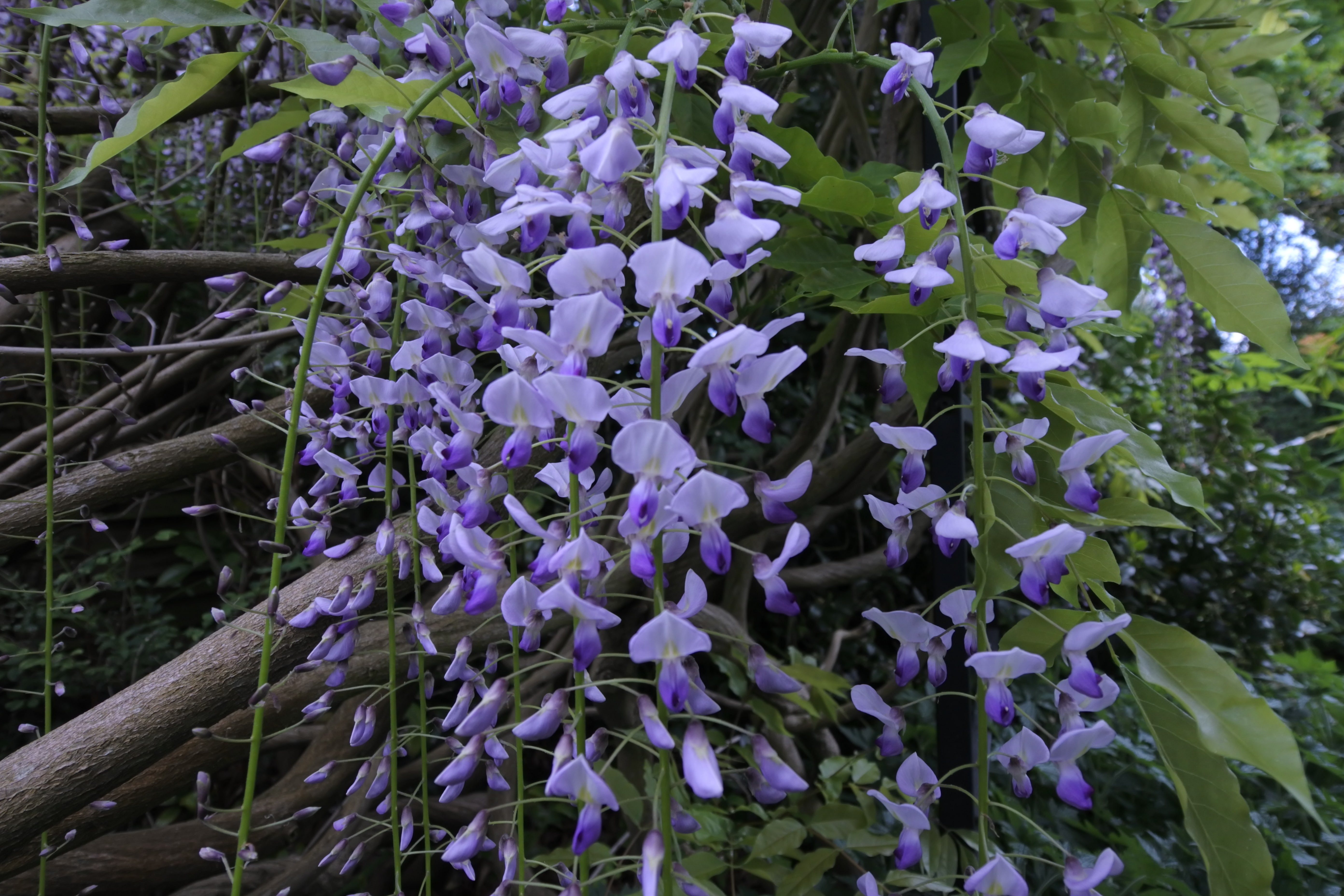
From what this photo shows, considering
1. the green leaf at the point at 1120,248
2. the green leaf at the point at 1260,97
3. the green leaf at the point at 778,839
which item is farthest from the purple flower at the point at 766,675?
the green leaf at the point at 1260,97

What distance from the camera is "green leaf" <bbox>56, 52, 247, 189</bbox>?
736 millimetres

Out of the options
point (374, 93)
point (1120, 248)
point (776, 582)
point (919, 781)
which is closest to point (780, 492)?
point (776, 582)

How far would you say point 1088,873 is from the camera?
2.14ft

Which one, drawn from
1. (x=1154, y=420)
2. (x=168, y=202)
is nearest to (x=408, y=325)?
(x=168, y=202)

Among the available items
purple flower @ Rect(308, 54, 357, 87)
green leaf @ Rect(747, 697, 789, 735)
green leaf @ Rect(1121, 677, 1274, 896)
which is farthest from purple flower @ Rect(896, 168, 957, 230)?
green leaf @ Rect(747, 697, 789, 735)

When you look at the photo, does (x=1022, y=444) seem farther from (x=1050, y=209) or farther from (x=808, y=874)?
(x=808, y=874)

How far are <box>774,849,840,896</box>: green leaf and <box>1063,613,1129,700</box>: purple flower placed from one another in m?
0.48

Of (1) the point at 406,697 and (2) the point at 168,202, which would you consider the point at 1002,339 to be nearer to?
(1) the point at 406,697

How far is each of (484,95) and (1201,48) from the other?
116cm

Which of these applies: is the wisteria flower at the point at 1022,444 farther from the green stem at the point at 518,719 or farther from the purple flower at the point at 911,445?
the green stem at the point at 518,719

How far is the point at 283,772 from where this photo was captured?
1.99m

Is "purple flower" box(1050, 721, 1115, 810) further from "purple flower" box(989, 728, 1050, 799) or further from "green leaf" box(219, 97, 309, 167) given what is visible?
"green leaf" box(219, 97, 309, 167)

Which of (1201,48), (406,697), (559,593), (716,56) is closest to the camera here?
(559,593)

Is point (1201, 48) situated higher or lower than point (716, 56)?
higher
